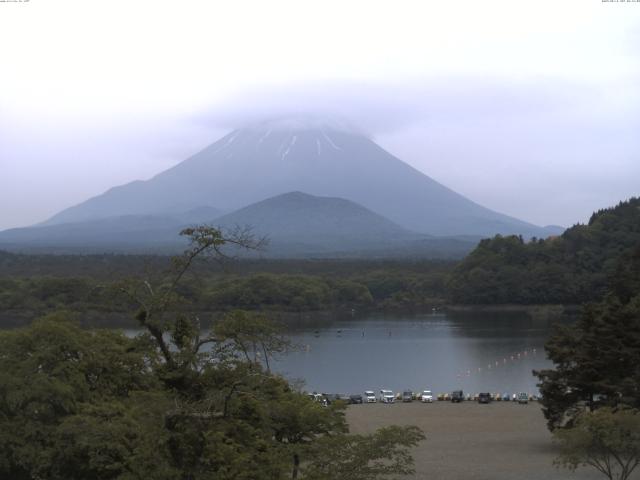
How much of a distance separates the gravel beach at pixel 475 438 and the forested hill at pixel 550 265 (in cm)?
3096

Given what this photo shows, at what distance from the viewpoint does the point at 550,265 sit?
54.8 meters

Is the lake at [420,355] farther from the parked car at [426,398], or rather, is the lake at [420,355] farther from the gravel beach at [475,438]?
the gravel beach at [475,438]

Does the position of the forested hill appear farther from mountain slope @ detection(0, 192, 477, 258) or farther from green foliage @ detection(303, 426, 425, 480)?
mountain slope @ detection(0, 192, 477, 258)

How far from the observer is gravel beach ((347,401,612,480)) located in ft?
46.3

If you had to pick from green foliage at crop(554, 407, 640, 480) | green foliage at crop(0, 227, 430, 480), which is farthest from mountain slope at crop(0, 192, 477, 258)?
green foliage at crop(0, 227, 430, 480)

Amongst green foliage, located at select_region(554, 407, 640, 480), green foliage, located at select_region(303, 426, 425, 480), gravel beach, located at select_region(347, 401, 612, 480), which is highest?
green foliage, located at select_region(303, 426, 425, 480)

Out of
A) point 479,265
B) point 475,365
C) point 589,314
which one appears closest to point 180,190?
point 479,265

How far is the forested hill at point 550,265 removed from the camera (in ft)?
173

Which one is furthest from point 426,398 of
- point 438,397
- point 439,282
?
point 439,282

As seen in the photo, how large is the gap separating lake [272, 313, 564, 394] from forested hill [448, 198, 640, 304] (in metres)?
6.06

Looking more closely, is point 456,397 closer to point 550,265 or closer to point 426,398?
point 426,398

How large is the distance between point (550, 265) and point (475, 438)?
39151 millimetres

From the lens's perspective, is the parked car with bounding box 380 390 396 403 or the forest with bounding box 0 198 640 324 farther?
the forest with bounding box 0 198 640 324

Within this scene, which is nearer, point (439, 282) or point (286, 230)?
point (439, 282)
